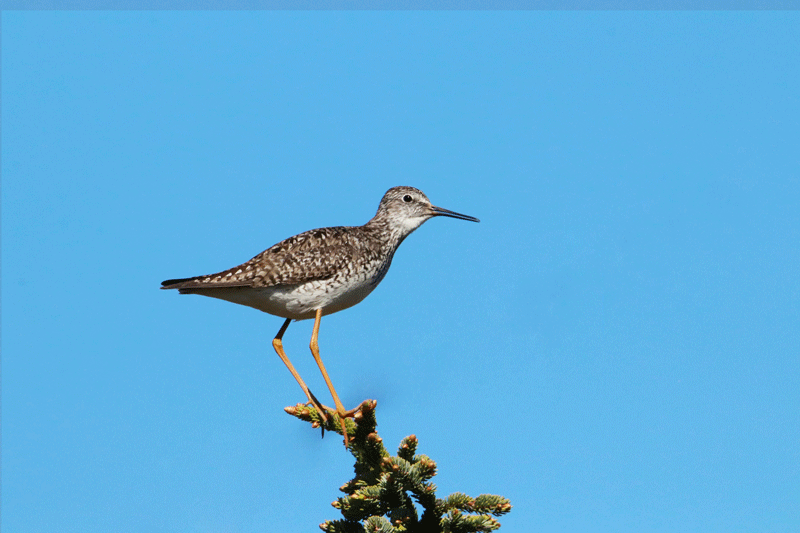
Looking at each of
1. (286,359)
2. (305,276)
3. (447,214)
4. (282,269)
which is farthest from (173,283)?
(447,214)

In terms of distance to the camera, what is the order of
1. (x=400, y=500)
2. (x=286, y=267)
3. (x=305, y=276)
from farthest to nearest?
(x=286, y=267) → (x=305, y=276) → (x=400, y=500)

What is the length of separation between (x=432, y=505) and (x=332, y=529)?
0.88 meters

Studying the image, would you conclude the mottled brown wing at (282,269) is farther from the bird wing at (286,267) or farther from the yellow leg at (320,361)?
the yellow leg at (320,361)

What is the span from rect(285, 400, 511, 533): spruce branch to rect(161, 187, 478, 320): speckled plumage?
3383 millimetres

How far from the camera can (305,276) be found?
909cm

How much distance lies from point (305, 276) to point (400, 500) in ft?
13.7

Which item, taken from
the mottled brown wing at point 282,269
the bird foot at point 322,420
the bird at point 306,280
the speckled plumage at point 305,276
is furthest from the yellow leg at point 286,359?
the bird foot at point 322,420

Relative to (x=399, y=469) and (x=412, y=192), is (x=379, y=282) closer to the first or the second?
(x=412, y=192)

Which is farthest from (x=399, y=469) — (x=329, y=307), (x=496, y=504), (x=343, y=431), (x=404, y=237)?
(x=404, y=237)

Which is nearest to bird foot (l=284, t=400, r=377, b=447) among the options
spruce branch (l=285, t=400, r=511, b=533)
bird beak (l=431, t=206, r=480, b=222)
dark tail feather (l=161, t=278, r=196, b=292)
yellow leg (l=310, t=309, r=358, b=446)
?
spruce branch (l=285, t=400, r=511, b=533)

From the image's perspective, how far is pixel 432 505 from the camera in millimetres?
5418

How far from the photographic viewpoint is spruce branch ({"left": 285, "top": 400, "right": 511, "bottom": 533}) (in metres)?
5.24

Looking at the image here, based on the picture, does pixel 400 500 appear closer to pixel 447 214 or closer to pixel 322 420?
pixel 322 420

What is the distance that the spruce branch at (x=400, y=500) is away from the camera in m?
5.24
